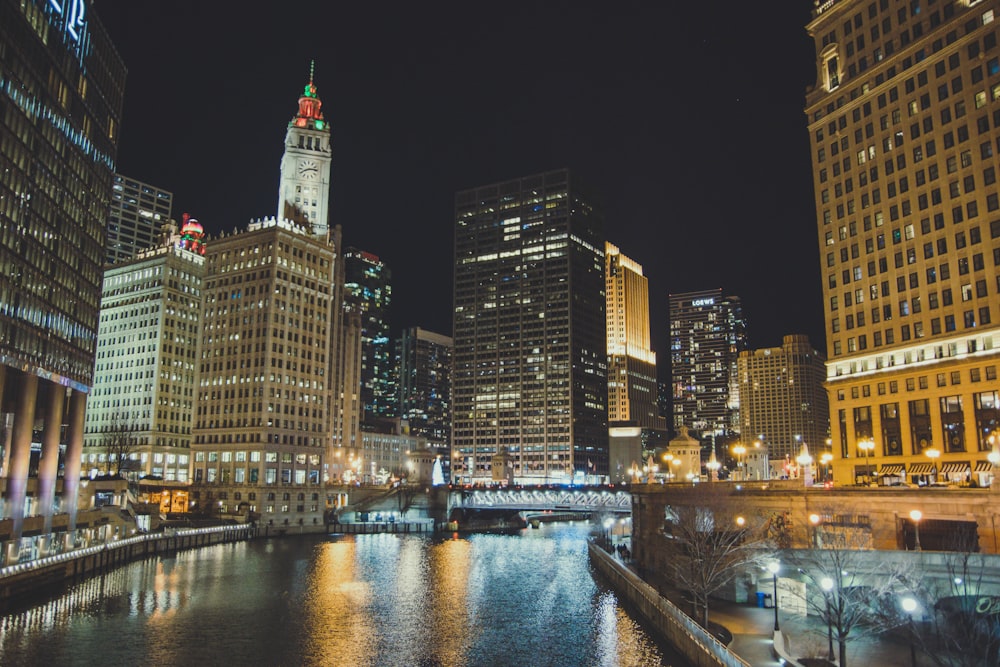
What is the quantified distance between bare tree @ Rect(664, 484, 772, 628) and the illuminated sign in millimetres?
95052

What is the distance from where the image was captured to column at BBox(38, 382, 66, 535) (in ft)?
327

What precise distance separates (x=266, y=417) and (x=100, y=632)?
119 metres

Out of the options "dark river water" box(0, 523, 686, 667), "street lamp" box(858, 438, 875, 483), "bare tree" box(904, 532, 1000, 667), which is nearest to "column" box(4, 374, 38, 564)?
"dark river water" box(0, 523, 686, 667)

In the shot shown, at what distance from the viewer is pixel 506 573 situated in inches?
3733

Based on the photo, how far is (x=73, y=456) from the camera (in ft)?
358

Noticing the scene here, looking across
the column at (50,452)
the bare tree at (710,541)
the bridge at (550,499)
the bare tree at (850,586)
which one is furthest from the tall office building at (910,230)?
the column at (50,452)

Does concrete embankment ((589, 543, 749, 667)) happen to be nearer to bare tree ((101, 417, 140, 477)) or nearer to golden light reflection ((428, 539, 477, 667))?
golden light reflection ((428, 539, 477, 667))

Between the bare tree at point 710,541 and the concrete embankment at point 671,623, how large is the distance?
231cm

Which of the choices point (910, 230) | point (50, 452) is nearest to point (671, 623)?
point (910, 230)

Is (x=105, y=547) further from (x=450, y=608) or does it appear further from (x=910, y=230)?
(x=910, y=230)

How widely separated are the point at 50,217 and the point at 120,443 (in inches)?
3638

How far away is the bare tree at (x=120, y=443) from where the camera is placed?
177 metres

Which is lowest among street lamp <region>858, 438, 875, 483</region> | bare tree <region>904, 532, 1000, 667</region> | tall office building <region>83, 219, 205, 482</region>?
bare tree <region>904, 532, 1000, 667</region>

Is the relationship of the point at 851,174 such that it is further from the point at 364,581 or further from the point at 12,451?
the point at 12,451
